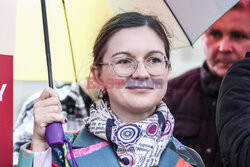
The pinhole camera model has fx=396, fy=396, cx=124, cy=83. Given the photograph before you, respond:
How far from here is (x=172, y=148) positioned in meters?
2.12

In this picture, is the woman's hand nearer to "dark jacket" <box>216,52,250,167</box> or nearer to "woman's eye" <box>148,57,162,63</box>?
"woman's eye" <box>148,57,162,63</box>

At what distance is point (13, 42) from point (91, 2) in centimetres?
46

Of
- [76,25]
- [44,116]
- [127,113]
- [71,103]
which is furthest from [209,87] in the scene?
[44,116]

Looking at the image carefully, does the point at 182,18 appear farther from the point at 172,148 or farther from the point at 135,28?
the point at 172,148

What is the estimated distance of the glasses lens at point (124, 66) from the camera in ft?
6.46

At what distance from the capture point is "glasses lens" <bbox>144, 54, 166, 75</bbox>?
1.99 metres

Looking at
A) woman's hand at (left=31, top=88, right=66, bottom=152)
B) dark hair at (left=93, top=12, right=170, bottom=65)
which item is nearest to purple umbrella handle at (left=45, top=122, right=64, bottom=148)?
woman's hand at (left=31, top=88, right=66, bottom=152)

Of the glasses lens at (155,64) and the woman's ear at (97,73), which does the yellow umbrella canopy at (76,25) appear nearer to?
the woman's ear at (97,73)

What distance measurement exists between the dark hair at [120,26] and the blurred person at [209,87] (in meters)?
0.81

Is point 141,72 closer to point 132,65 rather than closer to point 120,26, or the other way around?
point 132,65

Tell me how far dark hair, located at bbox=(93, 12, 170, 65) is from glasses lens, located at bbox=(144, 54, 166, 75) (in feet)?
0.57

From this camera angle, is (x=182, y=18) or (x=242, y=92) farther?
(x=182, y=18)

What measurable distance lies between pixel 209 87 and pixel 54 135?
1675 millimetres

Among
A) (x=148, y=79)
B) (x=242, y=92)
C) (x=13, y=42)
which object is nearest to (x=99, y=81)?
(x=148, y=79)
